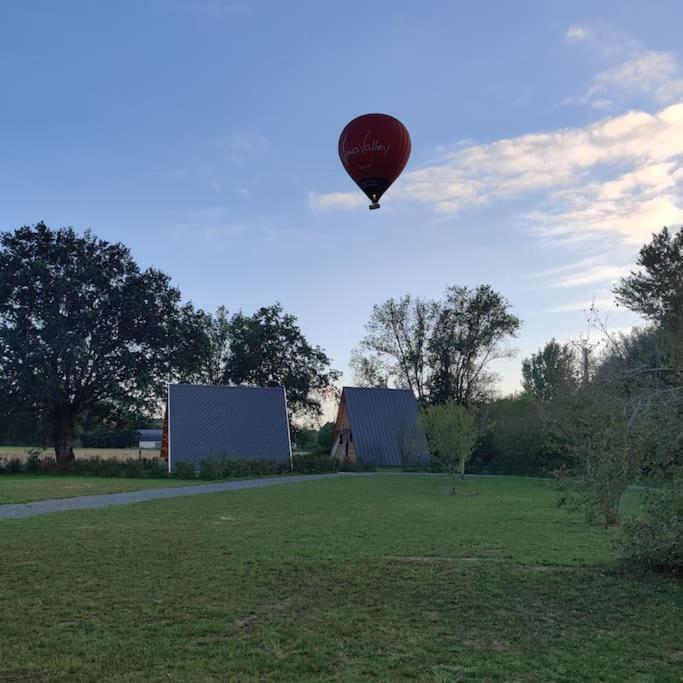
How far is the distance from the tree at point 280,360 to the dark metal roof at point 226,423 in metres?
13.2

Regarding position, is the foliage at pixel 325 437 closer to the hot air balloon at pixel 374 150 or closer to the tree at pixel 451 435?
the tree at pixel 451 435

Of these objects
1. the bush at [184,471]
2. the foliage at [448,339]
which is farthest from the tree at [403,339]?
the bush at [184,471]

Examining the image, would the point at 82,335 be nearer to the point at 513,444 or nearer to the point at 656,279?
the point at 513,444

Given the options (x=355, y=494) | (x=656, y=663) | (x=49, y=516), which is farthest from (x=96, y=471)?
(x=656, y=663)

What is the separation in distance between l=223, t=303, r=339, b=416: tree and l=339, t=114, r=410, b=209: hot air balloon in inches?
1429

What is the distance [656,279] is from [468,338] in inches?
786

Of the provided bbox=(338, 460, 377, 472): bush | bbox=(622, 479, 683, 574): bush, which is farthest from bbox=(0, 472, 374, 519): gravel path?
bbox=(622, 479, 683, 574): bush

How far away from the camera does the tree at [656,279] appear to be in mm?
29078

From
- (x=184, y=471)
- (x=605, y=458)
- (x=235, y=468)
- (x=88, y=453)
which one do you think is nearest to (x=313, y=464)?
(x=235, y=468)

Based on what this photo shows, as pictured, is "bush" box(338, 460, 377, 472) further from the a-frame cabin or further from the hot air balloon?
the hot air balloon

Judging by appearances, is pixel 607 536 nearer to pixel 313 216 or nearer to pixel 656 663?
pixel 656 663

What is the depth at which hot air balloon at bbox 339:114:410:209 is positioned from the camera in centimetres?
977

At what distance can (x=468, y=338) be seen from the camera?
161ft

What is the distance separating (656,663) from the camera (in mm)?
4480
